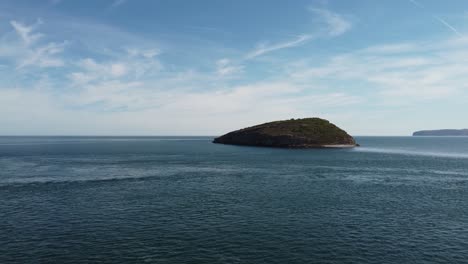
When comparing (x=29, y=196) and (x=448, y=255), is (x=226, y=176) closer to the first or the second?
(x=29, y=196)

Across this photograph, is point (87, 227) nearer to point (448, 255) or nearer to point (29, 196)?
point (29, 196)

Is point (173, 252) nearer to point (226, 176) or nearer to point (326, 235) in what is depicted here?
point (326, 235)

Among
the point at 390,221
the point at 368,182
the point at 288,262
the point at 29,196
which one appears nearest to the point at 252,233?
the point at 288,262

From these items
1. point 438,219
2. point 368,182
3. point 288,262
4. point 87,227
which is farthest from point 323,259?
point 368,182

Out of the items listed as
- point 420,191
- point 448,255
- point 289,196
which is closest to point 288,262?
point 448,255

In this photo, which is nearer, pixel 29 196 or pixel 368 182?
pixel 29 196

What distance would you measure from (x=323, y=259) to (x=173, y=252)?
15.1 meters

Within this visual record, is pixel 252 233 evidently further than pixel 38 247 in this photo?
Yes

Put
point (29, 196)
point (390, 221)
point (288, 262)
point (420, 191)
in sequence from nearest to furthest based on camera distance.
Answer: point (288, 262), point (390, 221), point (29, 196), point (420, 191)

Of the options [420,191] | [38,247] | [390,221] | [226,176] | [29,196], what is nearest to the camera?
[38,247]

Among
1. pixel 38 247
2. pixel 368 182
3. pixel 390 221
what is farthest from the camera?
pixel 368 182

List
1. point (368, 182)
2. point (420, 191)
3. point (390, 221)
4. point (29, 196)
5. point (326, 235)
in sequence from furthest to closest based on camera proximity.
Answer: point (368, 182) < point (420, 191) < point (29, 196) < point (390, 221) < point (326, 235)

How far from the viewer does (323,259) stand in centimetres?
3250

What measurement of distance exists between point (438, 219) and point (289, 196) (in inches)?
953
